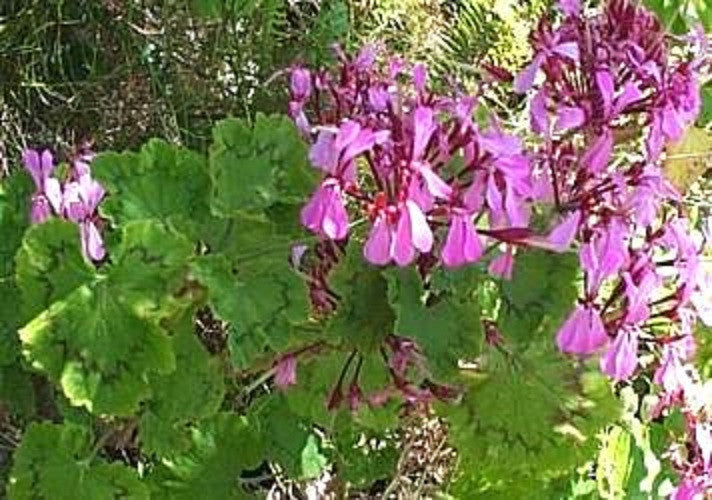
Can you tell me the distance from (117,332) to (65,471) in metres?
0.14

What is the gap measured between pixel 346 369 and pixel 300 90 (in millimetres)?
209

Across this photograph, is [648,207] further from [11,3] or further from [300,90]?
[11,3]

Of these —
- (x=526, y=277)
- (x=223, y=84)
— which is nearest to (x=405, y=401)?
(x=526, y=277)

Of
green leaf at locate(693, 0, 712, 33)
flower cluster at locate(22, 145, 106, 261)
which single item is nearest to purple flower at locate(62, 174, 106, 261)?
flower cluster at locate(22, 145, 106, 261)

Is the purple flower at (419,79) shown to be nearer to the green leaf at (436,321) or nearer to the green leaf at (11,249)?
the green leaf at (436,321)

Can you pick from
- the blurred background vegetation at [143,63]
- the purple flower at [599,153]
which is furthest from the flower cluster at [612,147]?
the blurred background vegetation at [143,63]

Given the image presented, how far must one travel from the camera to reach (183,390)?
1283 millimetres

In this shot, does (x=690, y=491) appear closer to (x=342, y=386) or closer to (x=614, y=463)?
(x=614, y=463)

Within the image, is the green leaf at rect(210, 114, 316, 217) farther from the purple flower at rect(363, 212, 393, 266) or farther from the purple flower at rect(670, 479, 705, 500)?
the purple flower at rect(670, 479, 705, 500)

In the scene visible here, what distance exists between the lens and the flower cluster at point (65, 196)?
1.26 metres

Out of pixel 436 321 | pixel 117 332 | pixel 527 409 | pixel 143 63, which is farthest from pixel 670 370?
pixel 143 63

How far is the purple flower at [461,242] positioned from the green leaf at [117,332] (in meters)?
0.18

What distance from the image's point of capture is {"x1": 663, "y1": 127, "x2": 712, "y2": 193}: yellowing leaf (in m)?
1.43

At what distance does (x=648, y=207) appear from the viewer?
1.21 metres
